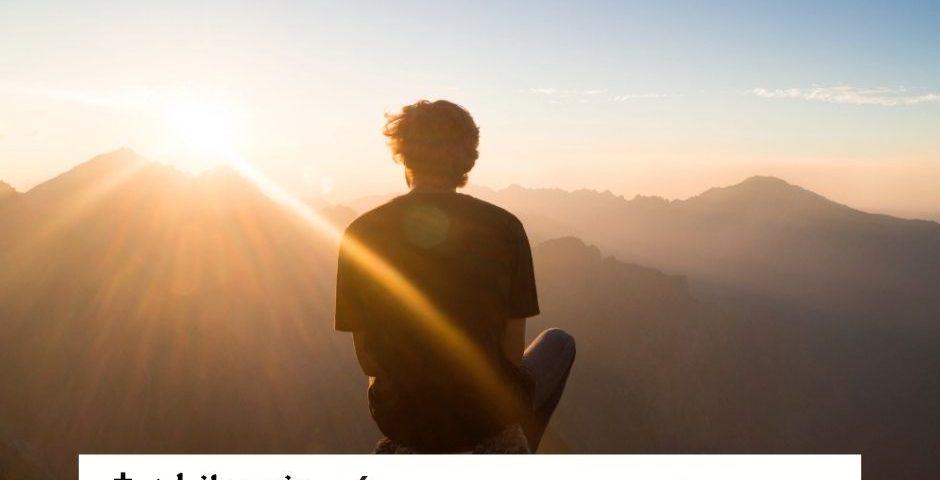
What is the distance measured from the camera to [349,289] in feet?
11.0

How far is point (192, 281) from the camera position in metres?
43.6

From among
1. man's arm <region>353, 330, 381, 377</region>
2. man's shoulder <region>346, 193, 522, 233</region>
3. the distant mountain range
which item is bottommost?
the distant mountain range

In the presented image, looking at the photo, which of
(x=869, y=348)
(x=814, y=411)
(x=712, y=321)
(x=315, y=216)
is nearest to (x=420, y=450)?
(x=315, y=216)

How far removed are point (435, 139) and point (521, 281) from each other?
93 centimetres

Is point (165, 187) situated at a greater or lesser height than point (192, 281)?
greater

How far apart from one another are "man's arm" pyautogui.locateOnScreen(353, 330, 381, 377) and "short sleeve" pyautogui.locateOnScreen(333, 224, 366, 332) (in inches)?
2.1

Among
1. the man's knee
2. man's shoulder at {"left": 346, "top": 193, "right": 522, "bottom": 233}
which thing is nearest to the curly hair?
man's shoulder at {"left": 346, "top": 193, "right": 522, "bottom": 233}

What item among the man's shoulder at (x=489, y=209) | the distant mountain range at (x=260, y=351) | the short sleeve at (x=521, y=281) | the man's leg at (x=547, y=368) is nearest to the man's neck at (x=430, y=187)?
the man's shoulder at (x=489, y=209)

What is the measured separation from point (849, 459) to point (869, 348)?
144 meters

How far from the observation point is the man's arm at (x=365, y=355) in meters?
3.40

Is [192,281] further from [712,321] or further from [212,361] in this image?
[712,321]

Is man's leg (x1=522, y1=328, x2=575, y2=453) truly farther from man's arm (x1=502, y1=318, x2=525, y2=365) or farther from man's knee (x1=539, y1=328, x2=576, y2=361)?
man's arm (x1=502, y1=318, x2=525, y2=365)

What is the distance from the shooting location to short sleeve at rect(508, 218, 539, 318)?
3.17m

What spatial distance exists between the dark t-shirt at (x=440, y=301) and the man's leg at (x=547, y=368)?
95 centimetres
